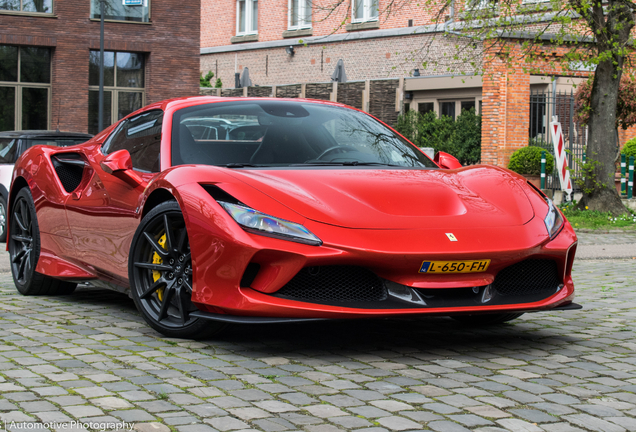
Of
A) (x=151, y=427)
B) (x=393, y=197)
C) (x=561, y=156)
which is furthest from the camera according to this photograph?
(x=561, y=156)

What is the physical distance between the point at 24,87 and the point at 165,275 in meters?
24.5

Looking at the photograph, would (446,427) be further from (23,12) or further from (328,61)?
(328,61)

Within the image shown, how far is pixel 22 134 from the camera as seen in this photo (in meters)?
12.5

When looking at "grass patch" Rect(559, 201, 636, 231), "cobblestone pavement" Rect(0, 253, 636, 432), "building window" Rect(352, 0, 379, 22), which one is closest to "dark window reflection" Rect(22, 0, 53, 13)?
"building window" Rect(352, 0, 379, 22)

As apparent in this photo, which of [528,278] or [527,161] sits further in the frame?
[527,161]

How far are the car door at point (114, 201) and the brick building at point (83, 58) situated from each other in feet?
72.6

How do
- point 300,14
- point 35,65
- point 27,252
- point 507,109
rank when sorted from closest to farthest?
point 27,252
point 507,109
point 35,65
point 300,14

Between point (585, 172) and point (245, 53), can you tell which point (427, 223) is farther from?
point (245, 53)

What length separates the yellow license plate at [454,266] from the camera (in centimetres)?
424

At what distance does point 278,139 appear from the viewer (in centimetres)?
525

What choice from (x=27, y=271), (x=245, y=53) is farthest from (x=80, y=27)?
(x=27, y=271)

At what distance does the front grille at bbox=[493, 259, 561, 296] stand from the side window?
6.92ft

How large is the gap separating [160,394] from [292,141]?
6.81 feet

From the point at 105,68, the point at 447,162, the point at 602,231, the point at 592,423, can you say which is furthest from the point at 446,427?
the point at 105,68
